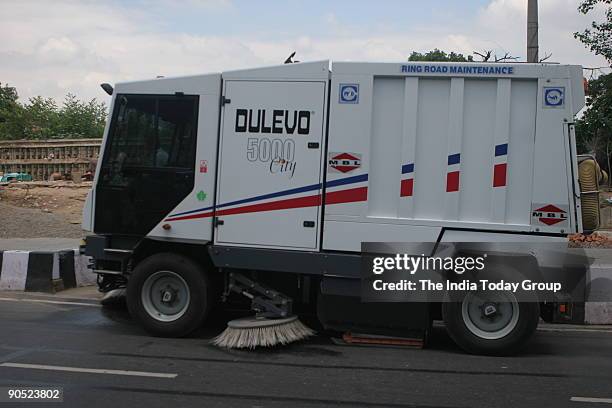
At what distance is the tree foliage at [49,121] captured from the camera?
46781 mm

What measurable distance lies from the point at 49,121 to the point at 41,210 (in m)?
36.1

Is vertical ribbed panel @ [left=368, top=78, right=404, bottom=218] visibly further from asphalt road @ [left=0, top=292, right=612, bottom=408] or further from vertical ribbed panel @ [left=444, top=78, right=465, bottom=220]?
asphalt road @ [left=0, top=292, right=612, bottom=408]

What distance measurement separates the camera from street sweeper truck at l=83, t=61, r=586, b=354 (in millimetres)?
6066

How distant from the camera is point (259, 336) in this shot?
6.31 metres

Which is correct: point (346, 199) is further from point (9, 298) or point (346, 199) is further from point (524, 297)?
point (9, 298)

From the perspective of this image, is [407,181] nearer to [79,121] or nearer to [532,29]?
[532,29]

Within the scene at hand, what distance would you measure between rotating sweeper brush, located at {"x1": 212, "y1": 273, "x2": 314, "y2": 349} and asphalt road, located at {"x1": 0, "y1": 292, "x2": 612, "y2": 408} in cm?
12

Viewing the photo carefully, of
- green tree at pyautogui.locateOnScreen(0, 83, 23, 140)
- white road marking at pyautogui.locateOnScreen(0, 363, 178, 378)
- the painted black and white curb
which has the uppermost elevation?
green tree at pyautogui.locateOnScreen(0, 83, 23, 140)

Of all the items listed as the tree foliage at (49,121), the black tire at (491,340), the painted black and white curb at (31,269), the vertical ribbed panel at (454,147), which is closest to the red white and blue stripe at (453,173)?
the vertical ribbed panel at (454,147)

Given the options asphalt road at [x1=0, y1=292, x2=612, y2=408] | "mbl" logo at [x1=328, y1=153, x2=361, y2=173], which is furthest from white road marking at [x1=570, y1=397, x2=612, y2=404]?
"mbl" logo at [x1=328, y1=153, x2=361, y2=173]

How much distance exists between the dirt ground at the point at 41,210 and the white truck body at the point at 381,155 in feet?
30.0

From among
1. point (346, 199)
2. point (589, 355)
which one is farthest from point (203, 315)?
point (589, 355)

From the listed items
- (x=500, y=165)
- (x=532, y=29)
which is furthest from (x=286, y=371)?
(x=532, y=29)

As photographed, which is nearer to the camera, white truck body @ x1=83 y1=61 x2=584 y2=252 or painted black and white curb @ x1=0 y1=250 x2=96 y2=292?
white truck body @ x1=83 y1=61 x2=584 y2=252
